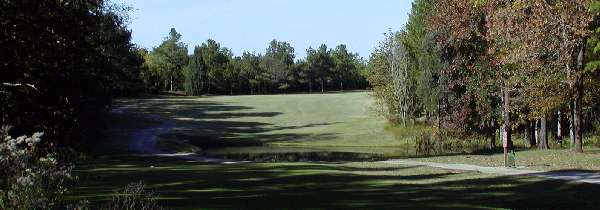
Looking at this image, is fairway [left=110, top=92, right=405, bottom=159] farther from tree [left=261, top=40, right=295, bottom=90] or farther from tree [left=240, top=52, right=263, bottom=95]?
tree [left=261, top=40, right=295, bottom=90]

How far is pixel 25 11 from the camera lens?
416 inches

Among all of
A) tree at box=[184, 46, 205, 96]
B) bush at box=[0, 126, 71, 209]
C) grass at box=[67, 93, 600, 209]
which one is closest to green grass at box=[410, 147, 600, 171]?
grass at box=[67, 93, 600, 209]

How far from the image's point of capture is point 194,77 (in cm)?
10762

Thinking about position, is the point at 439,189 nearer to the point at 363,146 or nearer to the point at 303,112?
the point at 363,146

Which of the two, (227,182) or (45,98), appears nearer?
(45,98)

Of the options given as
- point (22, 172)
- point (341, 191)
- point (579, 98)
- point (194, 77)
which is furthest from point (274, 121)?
point (22, 172)

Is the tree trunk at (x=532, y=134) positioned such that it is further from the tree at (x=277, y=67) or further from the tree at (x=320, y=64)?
the tree at (x=320, y=64)

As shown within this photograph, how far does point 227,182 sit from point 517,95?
24.4 meters

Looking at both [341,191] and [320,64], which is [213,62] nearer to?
[320,64]

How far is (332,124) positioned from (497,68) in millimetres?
30933

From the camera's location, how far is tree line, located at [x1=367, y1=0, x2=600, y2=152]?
2880 centimetres

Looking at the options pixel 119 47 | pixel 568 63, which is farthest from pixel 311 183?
pixel 119 47

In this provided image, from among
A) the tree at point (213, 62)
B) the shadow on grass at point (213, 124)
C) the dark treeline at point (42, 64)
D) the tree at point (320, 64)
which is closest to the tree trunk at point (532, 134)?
the shadow on grass at point (213, 124)

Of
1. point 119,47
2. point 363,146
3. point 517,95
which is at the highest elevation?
point 119,47
